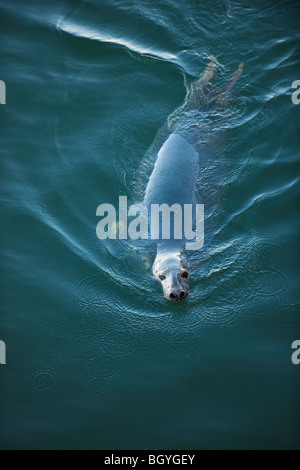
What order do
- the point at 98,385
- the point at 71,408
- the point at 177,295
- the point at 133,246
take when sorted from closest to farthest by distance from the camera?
the point at 71,408
the point at 98,385
the point at 177,295
the point at 133,246

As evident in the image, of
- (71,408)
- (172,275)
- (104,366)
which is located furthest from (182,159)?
(71,408)

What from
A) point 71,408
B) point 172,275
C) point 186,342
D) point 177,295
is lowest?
point 71,408

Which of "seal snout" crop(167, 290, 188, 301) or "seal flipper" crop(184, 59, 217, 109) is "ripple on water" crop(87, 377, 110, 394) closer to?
"seal snout" crop(167, 290, 188, 301)

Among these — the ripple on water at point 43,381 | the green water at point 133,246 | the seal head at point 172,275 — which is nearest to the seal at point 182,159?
the seal head at point 172,275

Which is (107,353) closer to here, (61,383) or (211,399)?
(61,383)

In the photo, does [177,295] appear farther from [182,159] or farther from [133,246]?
[182,159]

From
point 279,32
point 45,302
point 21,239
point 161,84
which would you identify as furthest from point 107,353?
point 279,32

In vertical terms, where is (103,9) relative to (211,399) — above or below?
above

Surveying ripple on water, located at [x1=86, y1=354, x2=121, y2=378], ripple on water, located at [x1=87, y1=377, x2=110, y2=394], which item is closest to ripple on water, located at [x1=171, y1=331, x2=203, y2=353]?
ripple on water, located at [x1=86, y1=354, x2=121, y2=378]
